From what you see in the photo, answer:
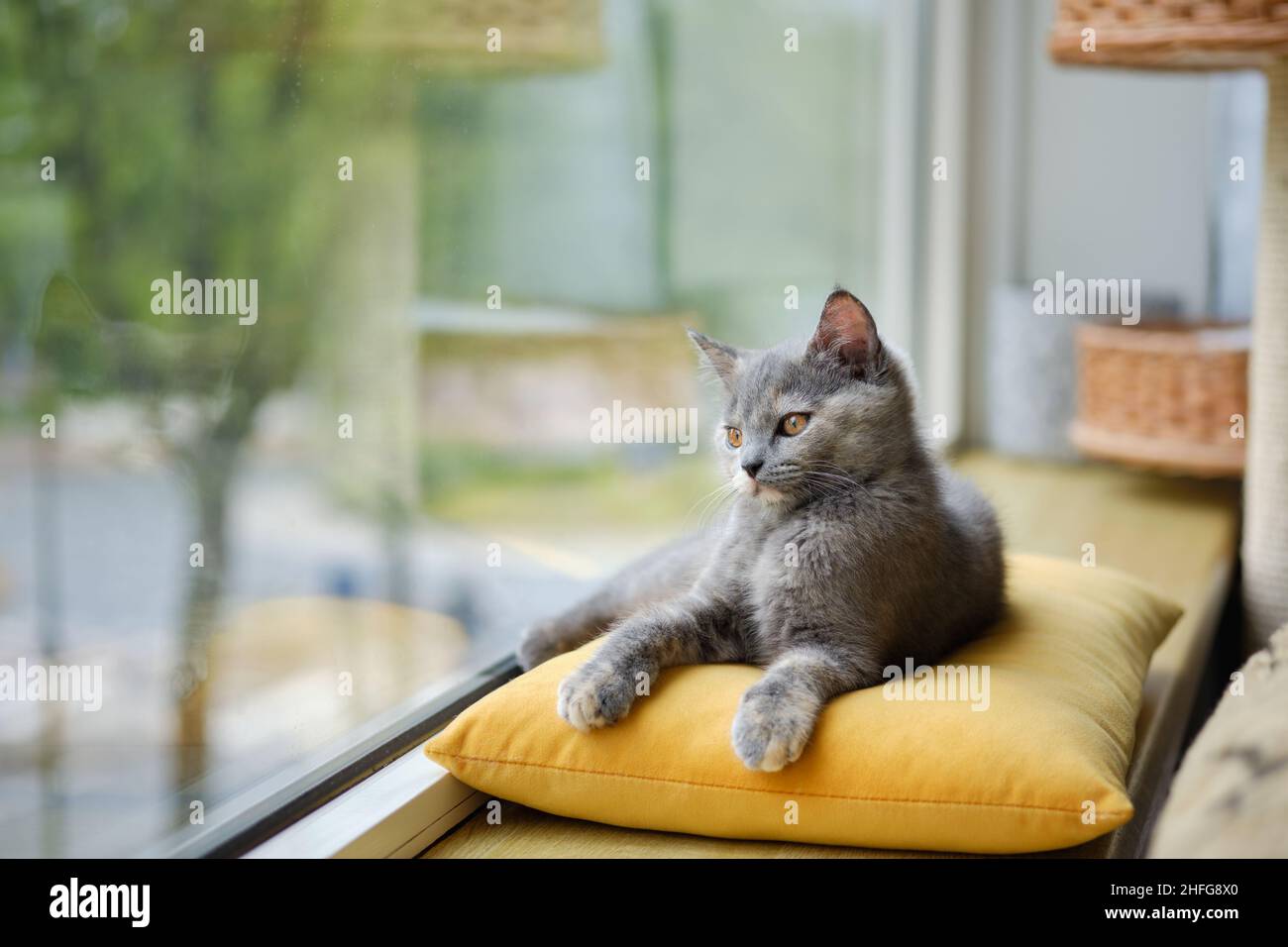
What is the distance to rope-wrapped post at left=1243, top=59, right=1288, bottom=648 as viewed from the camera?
2.09 meters

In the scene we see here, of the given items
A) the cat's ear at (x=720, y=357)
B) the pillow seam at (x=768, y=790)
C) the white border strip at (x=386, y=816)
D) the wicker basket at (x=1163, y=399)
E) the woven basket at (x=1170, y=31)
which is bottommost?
the white border strip at (x=386, y=816)

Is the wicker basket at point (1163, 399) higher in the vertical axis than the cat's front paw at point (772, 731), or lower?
higher

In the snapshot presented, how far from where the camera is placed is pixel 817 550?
1.29 metres

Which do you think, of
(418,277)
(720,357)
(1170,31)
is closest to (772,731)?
(720,357)

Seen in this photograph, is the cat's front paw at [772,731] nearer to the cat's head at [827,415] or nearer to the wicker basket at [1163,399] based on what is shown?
the cat's head at [827,415]

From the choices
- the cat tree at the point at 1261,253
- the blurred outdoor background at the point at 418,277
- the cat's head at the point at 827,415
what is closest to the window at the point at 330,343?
the blurred outdoor background at the point at 418,277

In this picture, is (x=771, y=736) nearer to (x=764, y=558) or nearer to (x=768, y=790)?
(x=768, y=790)

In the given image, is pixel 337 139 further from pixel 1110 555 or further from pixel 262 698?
Result: pixel 1110 555

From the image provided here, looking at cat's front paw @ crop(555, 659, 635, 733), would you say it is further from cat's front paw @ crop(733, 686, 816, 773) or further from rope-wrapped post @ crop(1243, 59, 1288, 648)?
rope-wrapped post @ crop(1243, 59, 1288, 648)

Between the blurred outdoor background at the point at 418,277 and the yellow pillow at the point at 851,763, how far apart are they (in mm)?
270

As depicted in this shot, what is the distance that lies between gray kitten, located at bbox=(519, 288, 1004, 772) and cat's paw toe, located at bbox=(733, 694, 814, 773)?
28mm

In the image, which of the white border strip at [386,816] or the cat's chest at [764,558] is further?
the cat's chest at [764,558]

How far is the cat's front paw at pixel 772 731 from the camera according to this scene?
1147 mm

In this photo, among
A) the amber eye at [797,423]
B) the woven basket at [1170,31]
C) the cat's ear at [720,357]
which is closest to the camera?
the amber eye at [797,423]
